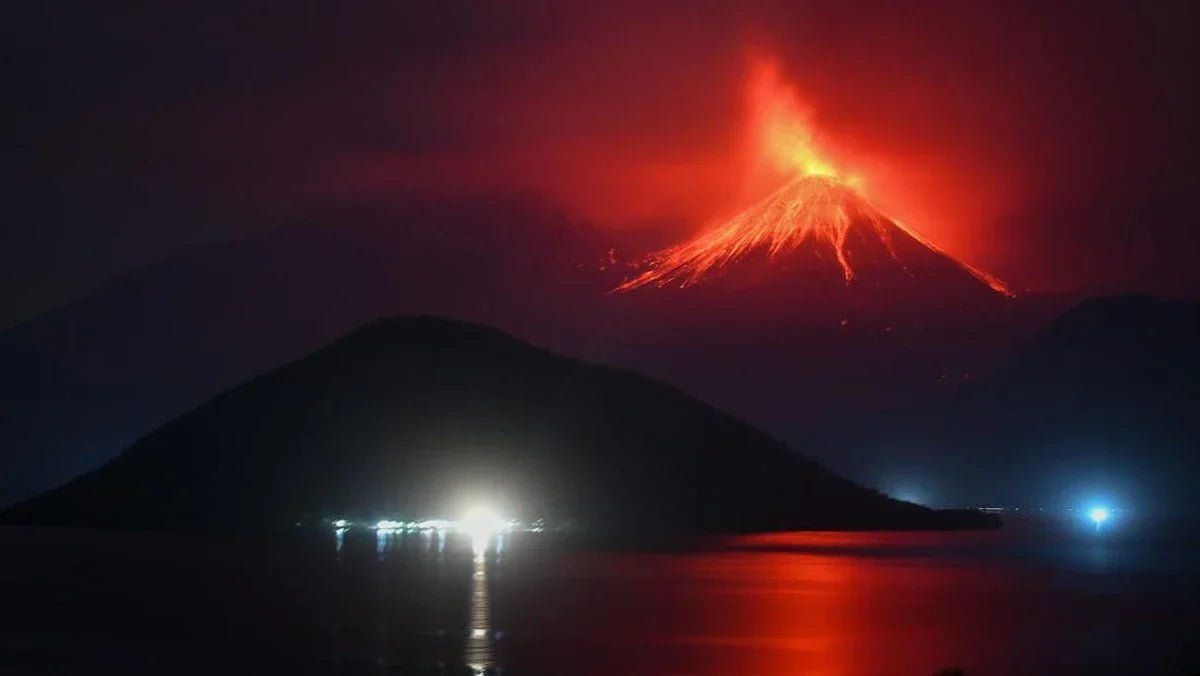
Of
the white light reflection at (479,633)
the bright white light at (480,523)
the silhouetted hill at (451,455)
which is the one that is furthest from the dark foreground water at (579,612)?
the silhouetted hill at (451,455)

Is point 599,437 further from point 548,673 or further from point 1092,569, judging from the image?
point 548,673

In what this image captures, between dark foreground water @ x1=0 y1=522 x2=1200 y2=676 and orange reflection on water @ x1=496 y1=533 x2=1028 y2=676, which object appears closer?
dark foreground water @ x1=0 y1=522 x2=1200 y2=676

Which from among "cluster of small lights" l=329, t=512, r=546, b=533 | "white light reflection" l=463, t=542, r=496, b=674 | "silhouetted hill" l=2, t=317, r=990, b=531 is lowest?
"white light reflection" l=463, t=542, r=496, b=674

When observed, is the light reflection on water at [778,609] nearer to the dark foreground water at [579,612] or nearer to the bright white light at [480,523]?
the dark foreground water at [579,612]

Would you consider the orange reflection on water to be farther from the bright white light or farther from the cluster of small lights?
the bright white light

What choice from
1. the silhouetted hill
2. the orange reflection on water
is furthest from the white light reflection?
the silhouetted hill

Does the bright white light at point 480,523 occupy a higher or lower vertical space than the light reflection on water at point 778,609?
higher

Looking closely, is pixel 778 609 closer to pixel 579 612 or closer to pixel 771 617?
pixel 771 617
